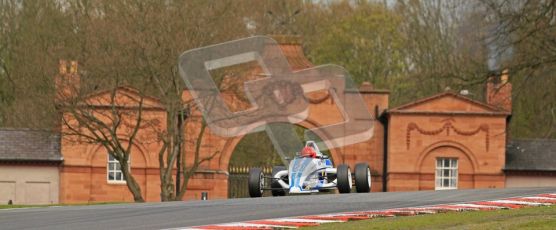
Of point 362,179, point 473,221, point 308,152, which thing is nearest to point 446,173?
point 362,179

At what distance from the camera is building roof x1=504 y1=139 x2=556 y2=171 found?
56.9 meters

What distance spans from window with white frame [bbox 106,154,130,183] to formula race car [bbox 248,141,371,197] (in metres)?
23.2

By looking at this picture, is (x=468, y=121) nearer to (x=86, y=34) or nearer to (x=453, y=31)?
(x=86, y=34)

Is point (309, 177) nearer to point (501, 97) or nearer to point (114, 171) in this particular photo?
point (114, 171)

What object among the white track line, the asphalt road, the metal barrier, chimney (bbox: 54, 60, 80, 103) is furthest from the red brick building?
the white track line

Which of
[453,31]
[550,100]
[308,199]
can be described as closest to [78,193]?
[550,100]

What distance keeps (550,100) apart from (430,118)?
6.29 meters

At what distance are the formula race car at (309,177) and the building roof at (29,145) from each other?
22723mm

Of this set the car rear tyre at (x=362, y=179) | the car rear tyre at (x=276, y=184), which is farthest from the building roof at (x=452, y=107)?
the car rear tyre at (x=362, y=179)

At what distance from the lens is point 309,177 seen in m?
33.1

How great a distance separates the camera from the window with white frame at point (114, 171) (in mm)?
56469

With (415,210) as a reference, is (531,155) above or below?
above

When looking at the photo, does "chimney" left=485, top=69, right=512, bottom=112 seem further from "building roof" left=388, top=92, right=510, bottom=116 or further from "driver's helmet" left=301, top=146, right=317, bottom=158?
"driver's helmet" left=301, top=146, right=317, bottom=158

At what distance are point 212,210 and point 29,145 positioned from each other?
95.4 ft
